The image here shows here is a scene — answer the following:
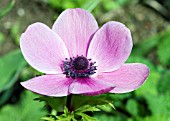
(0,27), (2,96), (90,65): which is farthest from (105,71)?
(0,27)

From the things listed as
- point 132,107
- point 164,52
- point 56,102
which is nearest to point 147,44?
point 164,52

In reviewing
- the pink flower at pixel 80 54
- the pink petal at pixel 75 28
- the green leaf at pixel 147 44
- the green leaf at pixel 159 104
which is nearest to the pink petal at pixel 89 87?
the pink flower at pixel 80 54

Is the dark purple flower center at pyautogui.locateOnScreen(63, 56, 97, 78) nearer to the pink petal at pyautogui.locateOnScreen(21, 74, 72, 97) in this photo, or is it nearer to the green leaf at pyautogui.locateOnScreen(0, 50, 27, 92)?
the pink petal at pyautogui.locateOnScreen(21, 74, 72, 97)

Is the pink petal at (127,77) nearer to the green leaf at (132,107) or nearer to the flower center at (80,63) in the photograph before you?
the flower center at (80,63)

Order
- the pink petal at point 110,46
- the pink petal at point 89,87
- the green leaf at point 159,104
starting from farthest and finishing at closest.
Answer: the green leaf at point 159,104 < the pink petal at point 110,46 < the pink petal at point 89,87

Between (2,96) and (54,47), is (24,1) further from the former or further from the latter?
(54,47)

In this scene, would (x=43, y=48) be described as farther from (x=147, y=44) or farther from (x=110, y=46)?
(x=147, y=44)
